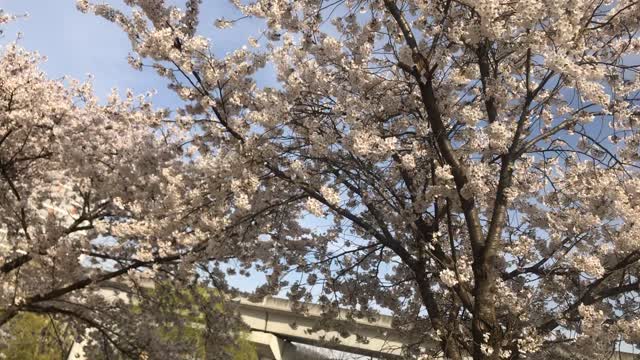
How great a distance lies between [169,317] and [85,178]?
9.16ft

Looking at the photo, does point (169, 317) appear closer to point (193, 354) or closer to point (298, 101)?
point (193, 354)

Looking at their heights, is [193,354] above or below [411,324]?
below

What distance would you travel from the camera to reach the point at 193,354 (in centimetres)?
877

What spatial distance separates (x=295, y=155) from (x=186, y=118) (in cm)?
148

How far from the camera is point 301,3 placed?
751 cm

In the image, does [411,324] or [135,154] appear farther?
[411,324]

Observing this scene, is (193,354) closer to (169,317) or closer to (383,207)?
(169,317)

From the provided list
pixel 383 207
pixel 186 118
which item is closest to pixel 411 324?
pixel 383 207

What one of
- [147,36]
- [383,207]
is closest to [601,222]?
[383,207]

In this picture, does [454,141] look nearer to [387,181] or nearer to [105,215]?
[387,181]

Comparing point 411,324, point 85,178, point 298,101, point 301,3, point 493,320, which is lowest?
point 493,320

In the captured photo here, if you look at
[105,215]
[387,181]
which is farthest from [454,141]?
[105,215]

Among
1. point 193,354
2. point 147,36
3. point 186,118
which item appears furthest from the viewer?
point 193,354

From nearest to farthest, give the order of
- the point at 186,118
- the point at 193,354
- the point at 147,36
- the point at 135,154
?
1. the point at 147,36
2. the point at 186,118
3. the point at 135,154
4. the point at 193,354
